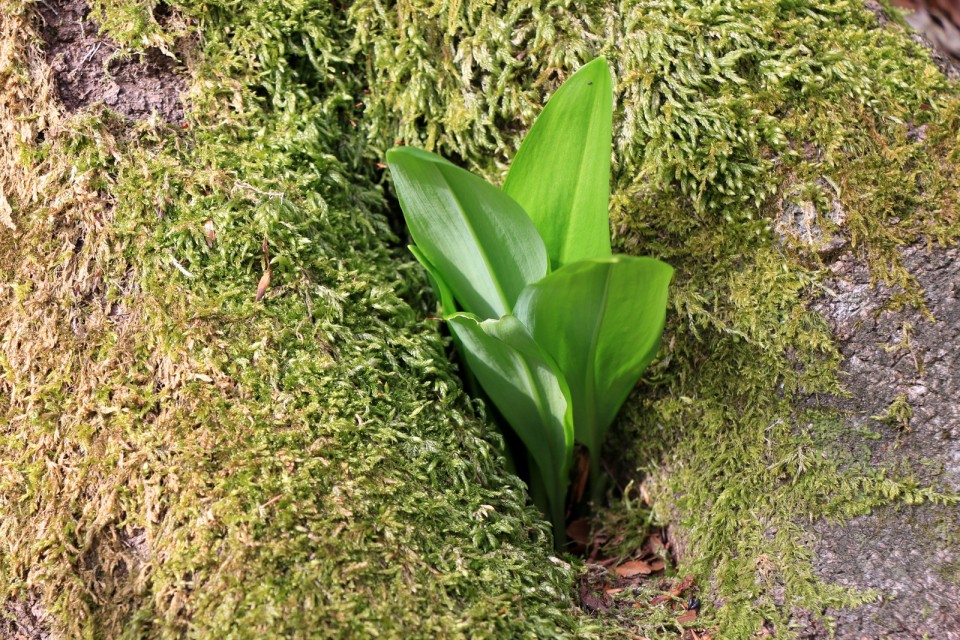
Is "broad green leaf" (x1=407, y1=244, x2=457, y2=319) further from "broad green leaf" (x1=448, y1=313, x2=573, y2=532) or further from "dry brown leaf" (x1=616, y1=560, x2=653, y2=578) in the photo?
"dry brown leaf" (x1=616, y1=560, x2=653, y2=578)

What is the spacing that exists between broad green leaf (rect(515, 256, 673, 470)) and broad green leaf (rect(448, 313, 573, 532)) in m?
0.05

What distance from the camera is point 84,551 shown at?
3.69 feet

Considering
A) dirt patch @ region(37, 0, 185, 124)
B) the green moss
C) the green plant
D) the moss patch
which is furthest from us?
dirt patch @ region(37, 0, 185, 124)

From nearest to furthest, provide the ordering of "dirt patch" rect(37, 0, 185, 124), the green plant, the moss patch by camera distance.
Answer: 1. the moss patch
2. the green plant
3. "dirt patch" rect(37, 0, 185, 124)

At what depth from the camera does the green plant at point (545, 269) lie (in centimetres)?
116

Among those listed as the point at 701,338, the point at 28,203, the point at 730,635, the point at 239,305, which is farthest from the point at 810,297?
the point at 28,203

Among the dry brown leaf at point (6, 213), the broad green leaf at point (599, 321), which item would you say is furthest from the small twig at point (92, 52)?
the broad green leaf at point (599, 321)

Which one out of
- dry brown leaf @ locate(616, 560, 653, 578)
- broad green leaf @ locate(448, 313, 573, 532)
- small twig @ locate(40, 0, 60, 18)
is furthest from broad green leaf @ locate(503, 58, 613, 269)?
small twig @ locate(40, 0, 60, 18)

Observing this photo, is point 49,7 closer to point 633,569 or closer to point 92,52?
point 92,52

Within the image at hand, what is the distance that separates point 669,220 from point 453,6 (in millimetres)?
685

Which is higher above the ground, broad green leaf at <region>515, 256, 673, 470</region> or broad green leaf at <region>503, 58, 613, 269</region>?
broad green leaf at <region>503, 58, 613, 269</region>

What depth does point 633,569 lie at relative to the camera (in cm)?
145

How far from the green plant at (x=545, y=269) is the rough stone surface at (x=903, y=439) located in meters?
0.39

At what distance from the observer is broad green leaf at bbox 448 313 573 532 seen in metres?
1.21
